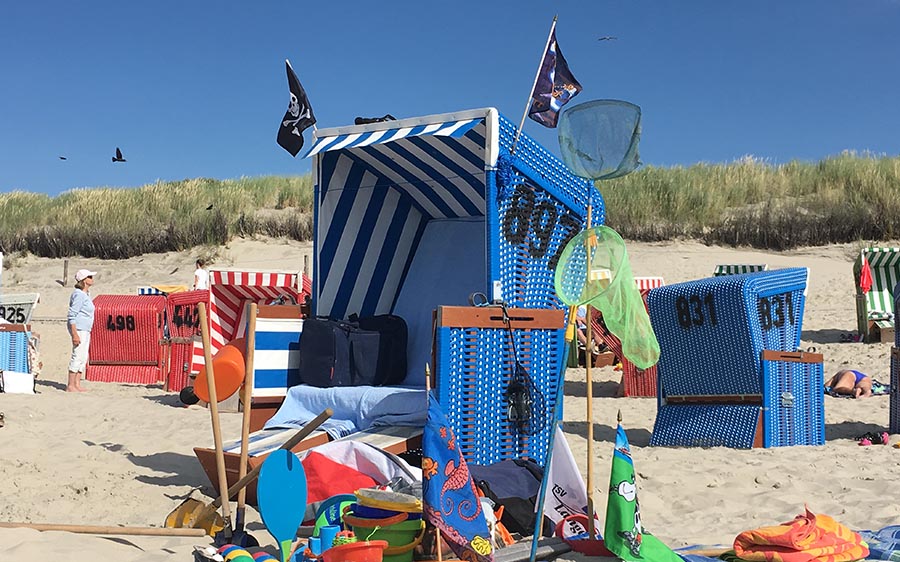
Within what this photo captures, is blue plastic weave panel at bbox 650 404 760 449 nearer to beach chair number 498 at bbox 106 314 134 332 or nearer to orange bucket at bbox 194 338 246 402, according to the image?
orange bucket at bbox 194 338 246 402

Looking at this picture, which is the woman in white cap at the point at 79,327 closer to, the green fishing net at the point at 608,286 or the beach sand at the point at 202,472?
the beach sand at the point at 202,472

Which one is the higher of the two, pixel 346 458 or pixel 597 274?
pixel 597 274

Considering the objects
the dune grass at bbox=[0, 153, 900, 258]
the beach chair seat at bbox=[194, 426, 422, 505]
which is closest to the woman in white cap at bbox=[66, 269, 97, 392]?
the beach chair seat at bbox=[194, 426, 422, 505]

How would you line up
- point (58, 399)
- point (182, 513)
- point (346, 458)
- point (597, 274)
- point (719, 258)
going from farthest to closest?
1. point (719, 258)
2. point (58, 399)
3. point (346, 458)
4. point (182, 513)
5. point (597, 274)

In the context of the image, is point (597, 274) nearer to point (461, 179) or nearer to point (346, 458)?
point (346, 458)

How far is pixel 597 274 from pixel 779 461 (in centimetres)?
277

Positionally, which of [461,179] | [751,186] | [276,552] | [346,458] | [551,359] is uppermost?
[751,186]

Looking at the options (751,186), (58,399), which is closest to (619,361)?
(58,399)

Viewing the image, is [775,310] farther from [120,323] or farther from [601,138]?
[120,323]

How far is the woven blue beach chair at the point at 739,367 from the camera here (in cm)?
638

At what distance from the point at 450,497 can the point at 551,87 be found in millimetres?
3580

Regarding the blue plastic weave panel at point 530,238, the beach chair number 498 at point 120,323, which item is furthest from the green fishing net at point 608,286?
the beach chair number 498 at point 120,323

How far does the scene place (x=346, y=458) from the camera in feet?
16.0

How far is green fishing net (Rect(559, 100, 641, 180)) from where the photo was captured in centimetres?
392
